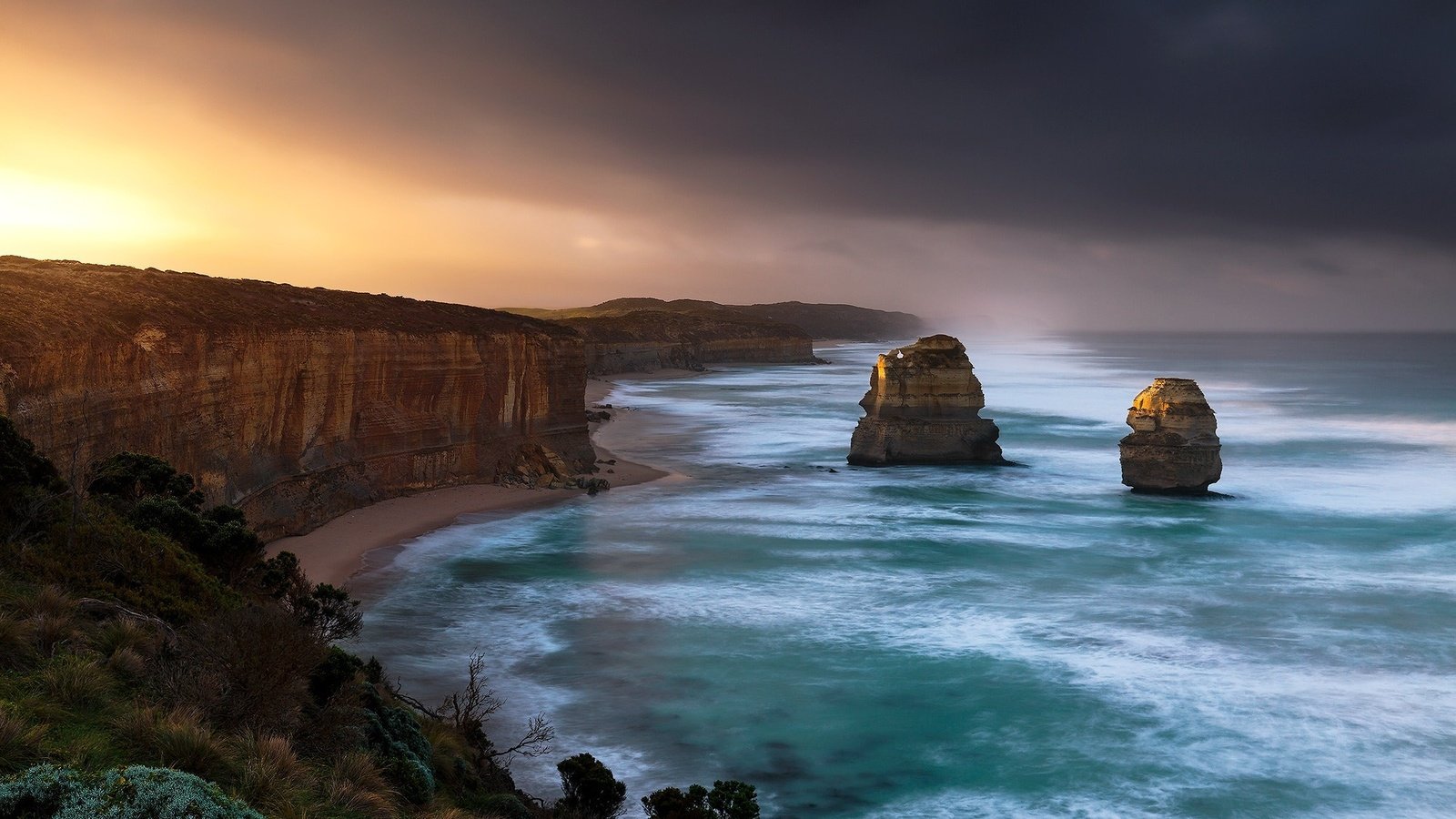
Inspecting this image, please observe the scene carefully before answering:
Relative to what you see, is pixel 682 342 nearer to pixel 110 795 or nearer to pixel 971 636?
pixel 971 636

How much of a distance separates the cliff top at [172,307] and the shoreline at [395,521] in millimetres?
5469

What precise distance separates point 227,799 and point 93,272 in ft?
85.3

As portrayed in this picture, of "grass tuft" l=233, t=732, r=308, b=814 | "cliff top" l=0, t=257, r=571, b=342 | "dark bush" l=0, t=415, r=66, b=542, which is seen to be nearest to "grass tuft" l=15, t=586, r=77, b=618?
"dark bush" l=0, t=415, r=66, b=542

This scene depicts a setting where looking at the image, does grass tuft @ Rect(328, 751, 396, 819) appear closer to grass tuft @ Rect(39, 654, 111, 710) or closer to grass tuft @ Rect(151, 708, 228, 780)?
grass tuft @ Rect(151, 708, 228, 780)

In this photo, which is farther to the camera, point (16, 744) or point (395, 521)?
point (395, 521)

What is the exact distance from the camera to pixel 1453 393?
98.5m

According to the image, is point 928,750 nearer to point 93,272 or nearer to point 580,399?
point 93,272

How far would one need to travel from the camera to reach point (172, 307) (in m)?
27.3

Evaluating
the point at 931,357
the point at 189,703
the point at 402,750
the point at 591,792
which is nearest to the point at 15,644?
the point at 189,703

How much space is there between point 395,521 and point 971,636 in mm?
17108

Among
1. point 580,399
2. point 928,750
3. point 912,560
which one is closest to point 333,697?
point 928,750

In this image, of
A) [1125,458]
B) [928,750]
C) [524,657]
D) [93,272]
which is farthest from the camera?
[1125,458]

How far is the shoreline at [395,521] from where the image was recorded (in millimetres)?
26797

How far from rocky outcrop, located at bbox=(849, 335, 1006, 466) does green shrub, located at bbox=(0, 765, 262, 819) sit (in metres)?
38.1
